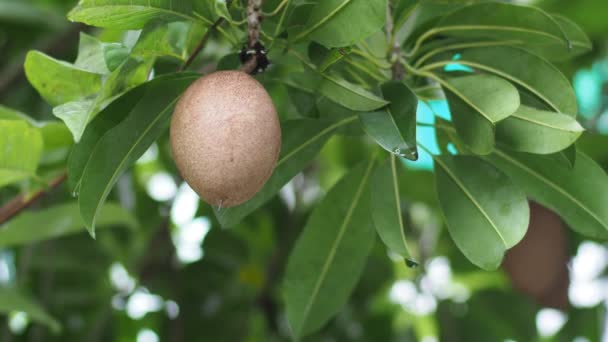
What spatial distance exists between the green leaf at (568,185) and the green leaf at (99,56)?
46cm

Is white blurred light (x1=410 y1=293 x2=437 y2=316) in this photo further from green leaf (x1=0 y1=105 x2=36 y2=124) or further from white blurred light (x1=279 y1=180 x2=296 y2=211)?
green leaf (x1=0 y1=105 x2=36 y2=124)

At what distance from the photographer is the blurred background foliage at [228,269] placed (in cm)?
183

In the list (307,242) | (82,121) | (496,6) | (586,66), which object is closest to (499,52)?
(496,6)

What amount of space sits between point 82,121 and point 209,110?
0.12 metres

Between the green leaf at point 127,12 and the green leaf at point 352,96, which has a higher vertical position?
the green leaf at point 127,12

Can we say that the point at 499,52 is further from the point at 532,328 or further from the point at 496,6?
the point at 532,328

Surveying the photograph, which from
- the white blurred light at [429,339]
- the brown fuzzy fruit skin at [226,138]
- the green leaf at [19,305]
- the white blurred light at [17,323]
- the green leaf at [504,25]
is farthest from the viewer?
the white blurred light at [429,339]

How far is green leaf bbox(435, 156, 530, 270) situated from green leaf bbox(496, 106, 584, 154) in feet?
0.17

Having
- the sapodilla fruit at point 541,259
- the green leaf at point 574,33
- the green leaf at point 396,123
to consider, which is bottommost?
the sapodilla fruit at point 541,259

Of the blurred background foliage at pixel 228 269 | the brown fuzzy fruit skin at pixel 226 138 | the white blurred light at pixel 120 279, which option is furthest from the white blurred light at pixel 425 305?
the brown fuzzy fruit skin at pixel 226 138

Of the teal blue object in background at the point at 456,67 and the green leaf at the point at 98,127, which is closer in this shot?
the green leaf at the point at 98,127

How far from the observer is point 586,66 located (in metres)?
1.99

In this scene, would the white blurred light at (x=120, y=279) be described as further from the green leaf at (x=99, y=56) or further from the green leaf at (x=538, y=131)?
the green leaf at (x=538, y=131)

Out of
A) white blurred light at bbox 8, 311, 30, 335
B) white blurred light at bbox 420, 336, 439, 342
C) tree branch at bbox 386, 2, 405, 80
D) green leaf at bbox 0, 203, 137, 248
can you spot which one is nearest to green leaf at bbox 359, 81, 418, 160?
tree branch at bbox 386, 2, 405, 80
